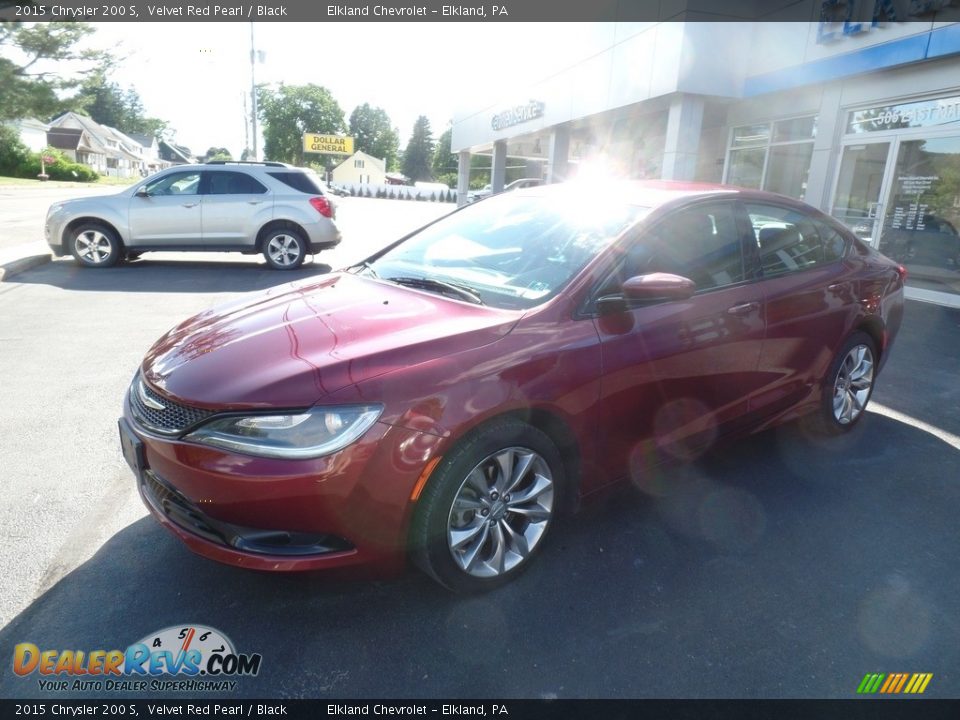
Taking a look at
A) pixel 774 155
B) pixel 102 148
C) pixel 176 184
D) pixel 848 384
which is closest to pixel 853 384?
pixel 848 384

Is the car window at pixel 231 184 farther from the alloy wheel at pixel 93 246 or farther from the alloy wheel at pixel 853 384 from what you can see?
the alloy wheel at pixel 853 384

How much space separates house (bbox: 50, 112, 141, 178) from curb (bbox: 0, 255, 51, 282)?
3139 inches

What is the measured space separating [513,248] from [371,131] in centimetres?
12034

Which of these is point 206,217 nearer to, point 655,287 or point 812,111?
point 655,287

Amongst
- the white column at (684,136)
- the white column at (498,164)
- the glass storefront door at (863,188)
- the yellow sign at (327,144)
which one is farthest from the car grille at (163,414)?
the yellow sign at (327,144)

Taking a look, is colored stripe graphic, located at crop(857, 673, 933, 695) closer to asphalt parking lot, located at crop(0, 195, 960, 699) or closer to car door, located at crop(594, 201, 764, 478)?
asphalt parking lot, located at crop(0, 195, 960, 699)

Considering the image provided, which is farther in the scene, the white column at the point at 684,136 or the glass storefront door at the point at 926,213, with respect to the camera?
the white column at the point at 684,136

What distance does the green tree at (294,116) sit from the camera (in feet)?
288

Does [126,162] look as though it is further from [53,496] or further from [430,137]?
[53,496]

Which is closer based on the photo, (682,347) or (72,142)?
(682,347)

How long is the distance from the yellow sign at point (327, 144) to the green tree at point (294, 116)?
2.66 metres

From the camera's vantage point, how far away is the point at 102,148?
9031cm

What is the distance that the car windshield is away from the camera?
304cm
